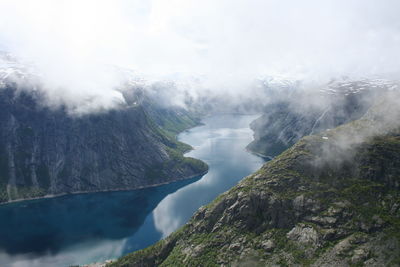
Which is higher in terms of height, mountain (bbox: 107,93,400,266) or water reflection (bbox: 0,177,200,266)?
mountain (bbox: 107,93,400,266)

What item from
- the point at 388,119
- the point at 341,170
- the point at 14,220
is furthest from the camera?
the point at 14,220

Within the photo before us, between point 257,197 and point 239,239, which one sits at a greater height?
point 257,197

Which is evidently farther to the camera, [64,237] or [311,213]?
[64,237]

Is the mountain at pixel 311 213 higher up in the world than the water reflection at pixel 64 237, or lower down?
higher up

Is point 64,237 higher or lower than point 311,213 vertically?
lower

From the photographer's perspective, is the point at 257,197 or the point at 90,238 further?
the point at 90,238

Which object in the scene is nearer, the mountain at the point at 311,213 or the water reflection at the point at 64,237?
the mountain at the point at 311,213

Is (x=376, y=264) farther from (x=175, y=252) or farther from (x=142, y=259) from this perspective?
(x=142, y=259)

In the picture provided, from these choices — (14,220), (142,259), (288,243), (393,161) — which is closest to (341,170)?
(393,161)
